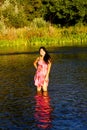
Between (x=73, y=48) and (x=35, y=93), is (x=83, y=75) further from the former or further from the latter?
(x=73, y=48)

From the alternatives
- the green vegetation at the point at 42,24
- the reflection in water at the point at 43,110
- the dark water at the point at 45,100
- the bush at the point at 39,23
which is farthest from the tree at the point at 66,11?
the reflection in water at the point at 43,110

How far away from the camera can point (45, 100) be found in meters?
16.8

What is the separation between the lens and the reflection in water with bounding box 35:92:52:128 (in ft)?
43.5

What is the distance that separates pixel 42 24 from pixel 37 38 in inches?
294

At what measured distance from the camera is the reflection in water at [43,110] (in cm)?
1324

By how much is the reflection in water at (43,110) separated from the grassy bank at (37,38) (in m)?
25.0

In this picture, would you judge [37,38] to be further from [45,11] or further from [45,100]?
[45,100]

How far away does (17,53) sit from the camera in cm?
3862

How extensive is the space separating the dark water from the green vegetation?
17.5m

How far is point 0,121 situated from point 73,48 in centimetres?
2830

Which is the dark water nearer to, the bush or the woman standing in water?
the woman standing in water

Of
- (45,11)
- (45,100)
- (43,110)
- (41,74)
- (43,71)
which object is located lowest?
(45,11)

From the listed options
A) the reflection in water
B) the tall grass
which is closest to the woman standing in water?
the reflection in water

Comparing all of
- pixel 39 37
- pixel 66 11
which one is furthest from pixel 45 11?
pixel 39 37
